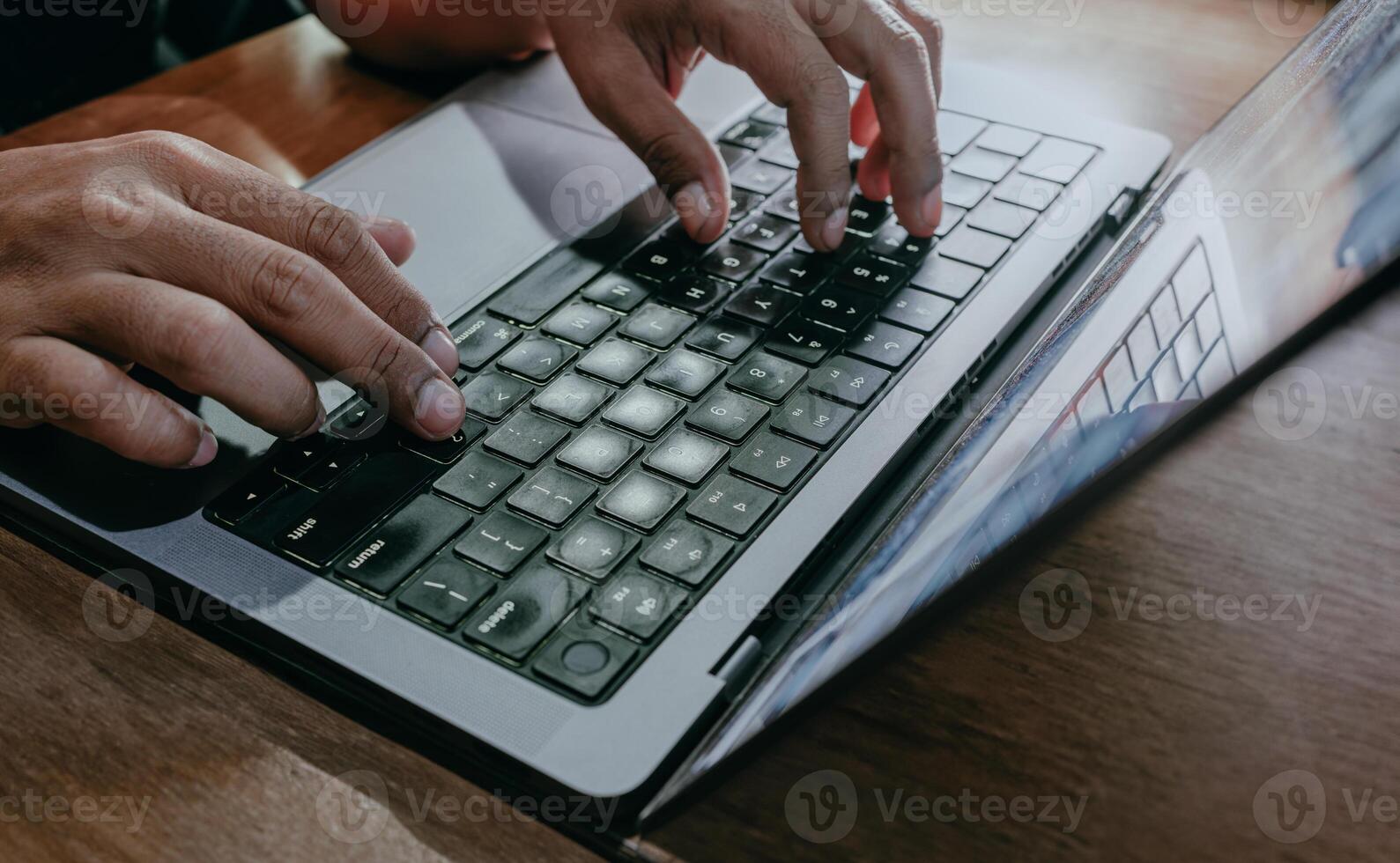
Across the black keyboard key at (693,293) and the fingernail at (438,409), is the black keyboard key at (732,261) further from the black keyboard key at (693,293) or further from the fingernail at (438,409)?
the fingernail at (438,409)

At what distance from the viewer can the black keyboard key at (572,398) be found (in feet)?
1.53

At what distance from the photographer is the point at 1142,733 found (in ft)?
1.11

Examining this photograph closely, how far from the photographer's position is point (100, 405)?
1.39ft

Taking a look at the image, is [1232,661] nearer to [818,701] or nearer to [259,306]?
[818,701]

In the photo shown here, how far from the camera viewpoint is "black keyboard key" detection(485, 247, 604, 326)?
0.53m

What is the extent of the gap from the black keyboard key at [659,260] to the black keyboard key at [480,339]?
0.09m

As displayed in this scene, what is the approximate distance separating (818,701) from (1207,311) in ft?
0.90

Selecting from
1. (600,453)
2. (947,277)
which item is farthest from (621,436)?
(947,277)

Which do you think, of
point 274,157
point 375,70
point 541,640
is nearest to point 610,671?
Result: point 541,640

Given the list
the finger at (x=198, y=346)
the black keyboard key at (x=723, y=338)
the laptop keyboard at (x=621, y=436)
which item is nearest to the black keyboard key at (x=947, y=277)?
the laptop keyboard at (x=621, y=436)

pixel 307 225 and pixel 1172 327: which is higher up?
pixel 307 225

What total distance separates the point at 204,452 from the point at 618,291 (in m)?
0.22

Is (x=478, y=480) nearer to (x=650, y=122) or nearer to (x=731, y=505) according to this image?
(x=731, y=505)

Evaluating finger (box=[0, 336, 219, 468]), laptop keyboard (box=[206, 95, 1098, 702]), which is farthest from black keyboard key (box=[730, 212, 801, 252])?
finger (box=[0, 336, 219, 468])
